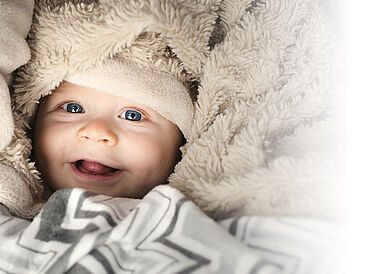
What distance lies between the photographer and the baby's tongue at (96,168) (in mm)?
988

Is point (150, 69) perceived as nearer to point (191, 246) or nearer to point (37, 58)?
point (37, 58)

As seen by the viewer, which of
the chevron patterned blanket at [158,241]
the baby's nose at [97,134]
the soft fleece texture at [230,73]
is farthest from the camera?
the baby's nose at [97,134]

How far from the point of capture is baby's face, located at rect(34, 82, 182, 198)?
961 mm

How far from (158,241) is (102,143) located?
0.35 meters

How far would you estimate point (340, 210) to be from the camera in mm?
620

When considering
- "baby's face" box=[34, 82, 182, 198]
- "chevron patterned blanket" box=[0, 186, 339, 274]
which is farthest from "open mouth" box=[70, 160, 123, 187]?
"chevron patterned blanket" box=[0, 186, 339, 274]

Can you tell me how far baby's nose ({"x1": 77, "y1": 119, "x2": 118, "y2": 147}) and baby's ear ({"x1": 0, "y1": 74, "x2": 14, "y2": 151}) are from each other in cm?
14

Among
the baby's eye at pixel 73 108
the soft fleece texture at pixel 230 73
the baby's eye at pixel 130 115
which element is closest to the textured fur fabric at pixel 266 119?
the soft fleece texture at pixel 230 73

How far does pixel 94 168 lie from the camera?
0.99 metres

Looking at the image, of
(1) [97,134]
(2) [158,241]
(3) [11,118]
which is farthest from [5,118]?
(2) [158,241]

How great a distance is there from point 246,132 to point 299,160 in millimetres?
129

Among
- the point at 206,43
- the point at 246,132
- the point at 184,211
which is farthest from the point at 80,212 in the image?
the point at 206,43

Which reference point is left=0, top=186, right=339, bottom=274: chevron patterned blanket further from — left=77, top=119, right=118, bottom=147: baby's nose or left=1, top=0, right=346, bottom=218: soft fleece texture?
left=77, top=119, right=118, bottom=147: baby's nose

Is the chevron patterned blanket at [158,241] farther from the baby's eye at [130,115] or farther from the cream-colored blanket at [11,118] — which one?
the baby's eye at [130,115]
